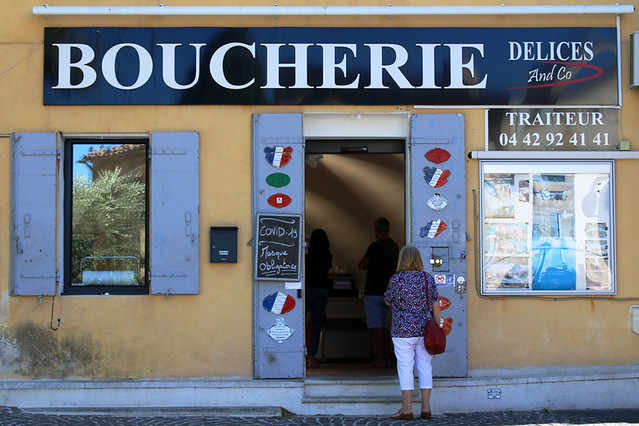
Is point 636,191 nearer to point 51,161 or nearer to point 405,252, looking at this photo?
point 405,252

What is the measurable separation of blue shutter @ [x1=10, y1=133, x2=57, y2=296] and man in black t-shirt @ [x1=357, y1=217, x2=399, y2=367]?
3.48m

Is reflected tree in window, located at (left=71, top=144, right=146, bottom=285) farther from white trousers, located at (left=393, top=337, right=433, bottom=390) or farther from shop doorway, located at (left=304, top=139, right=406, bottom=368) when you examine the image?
white trousers, located at (left=393, top=337, right=433, bottom=390)

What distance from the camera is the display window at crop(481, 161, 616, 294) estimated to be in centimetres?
793

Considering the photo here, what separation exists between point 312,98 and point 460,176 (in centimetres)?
169

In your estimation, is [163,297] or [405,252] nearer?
[405,252]

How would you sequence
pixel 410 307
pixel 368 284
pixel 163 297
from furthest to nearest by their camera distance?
pixel 368 284 < pixel 163 297 < pixel 410 307

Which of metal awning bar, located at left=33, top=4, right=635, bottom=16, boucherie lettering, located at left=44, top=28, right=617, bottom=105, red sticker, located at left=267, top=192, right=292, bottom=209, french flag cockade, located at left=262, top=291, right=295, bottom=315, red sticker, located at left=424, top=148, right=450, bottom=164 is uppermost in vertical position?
metal awning bar, located at left=33, top=4, right=635, bottom=16

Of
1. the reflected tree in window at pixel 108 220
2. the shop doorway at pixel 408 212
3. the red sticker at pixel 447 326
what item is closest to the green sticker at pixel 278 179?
the shop doorway at pixel 408 212

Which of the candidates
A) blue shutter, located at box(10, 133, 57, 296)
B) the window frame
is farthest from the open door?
blue shutter, located at box(10, 133, 57, 296)

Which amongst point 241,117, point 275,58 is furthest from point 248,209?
point 275,58

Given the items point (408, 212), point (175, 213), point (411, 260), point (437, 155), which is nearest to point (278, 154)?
point (175, 213)

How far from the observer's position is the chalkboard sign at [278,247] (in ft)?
25.3

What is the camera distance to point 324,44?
7.87 m

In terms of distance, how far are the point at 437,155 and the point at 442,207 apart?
53 cm
